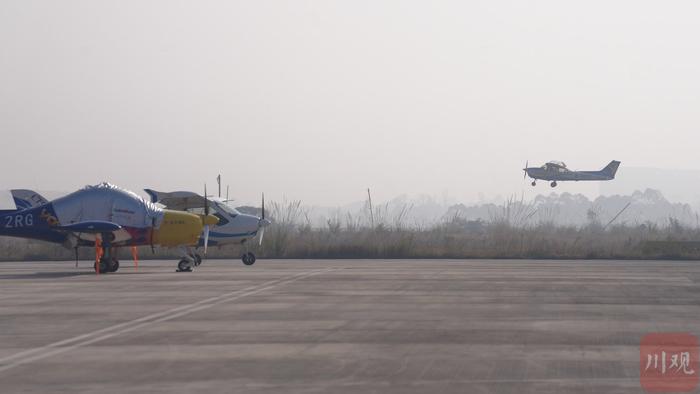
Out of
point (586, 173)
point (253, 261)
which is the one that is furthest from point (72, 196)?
point (586, 173)

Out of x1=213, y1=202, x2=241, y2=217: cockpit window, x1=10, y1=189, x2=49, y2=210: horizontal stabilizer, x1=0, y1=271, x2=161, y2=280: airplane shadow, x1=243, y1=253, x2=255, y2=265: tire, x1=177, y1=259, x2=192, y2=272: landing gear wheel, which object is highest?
x1=10, y1=189, x2=49, y2=210: horizontal stabilizer

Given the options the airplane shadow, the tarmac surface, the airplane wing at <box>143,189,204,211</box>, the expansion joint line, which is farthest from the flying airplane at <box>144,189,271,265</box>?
the expansion joint line

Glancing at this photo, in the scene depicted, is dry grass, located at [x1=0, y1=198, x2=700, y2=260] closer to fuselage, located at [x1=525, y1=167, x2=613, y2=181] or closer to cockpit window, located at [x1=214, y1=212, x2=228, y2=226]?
cockpit window, located at [x1=214, y1=212, x2=228, y2=226]

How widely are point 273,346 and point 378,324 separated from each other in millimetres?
2470

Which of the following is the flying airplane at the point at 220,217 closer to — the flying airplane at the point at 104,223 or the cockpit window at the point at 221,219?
the cockpit window at the point at 221,219

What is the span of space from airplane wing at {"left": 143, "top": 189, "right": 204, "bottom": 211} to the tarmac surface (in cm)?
708

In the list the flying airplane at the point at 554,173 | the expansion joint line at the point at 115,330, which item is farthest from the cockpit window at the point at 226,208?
the flying airplane at the point at 554,173

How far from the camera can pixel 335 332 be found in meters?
12.6

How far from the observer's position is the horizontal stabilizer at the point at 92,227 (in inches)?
982

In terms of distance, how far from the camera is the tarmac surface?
925 centimetres

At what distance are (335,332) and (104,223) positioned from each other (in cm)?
1388

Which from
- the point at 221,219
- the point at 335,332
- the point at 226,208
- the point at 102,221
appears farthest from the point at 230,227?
the point at 335,332

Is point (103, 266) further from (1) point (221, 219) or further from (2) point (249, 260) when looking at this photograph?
(1) point (221, 219)

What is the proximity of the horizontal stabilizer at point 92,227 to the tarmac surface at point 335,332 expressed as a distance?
8.40 ft
